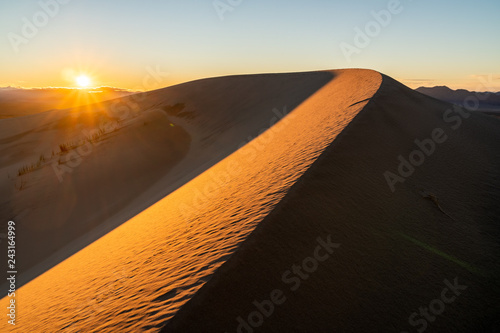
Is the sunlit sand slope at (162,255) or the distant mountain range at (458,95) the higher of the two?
the distant mountain range at (458,95)

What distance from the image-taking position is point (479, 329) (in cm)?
243

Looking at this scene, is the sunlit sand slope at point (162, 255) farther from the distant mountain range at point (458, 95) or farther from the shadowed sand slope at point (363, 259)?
Answer: the distant mountain range at point (458, 95)

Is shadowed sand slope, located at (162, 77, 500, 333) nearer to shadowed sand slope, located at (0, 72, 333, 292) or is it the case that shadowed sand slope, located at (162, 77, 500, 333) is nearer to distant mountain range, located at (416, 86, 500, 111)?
shadowed sand slope, located at (0, 72, 333, 292)

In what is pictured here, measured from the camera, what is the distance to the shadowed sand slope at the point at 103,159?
669cm

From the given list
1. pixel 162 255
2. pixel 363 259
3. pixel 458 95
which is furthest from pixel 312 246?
pixel 458 95

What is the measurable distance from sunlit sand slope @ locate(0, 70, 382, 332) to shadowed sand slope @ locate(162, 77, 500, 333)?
0.23m

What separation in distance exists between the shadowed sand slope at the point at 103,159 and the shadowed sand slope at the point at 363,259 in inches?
169

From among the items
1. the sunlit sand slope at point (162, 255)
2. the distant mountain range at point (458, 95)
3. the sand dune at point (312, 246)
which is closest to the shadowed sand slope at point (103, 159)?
the sand dune at point (312, 246)

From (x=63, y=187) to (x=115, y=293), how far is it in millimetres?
6675

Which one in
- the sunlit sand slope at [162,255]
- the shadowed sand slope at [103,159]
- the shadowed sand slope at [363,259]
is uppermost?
the shadowed sand slope at [103,159]

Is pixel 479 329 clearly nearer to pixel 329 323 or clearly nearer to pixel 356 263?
pixel 356 263

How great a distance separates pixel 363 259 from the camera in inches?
112

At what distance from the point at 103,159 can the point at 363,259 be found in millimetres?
9257

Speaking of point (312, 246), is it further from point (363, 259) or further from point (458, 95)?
point (458, 95)
